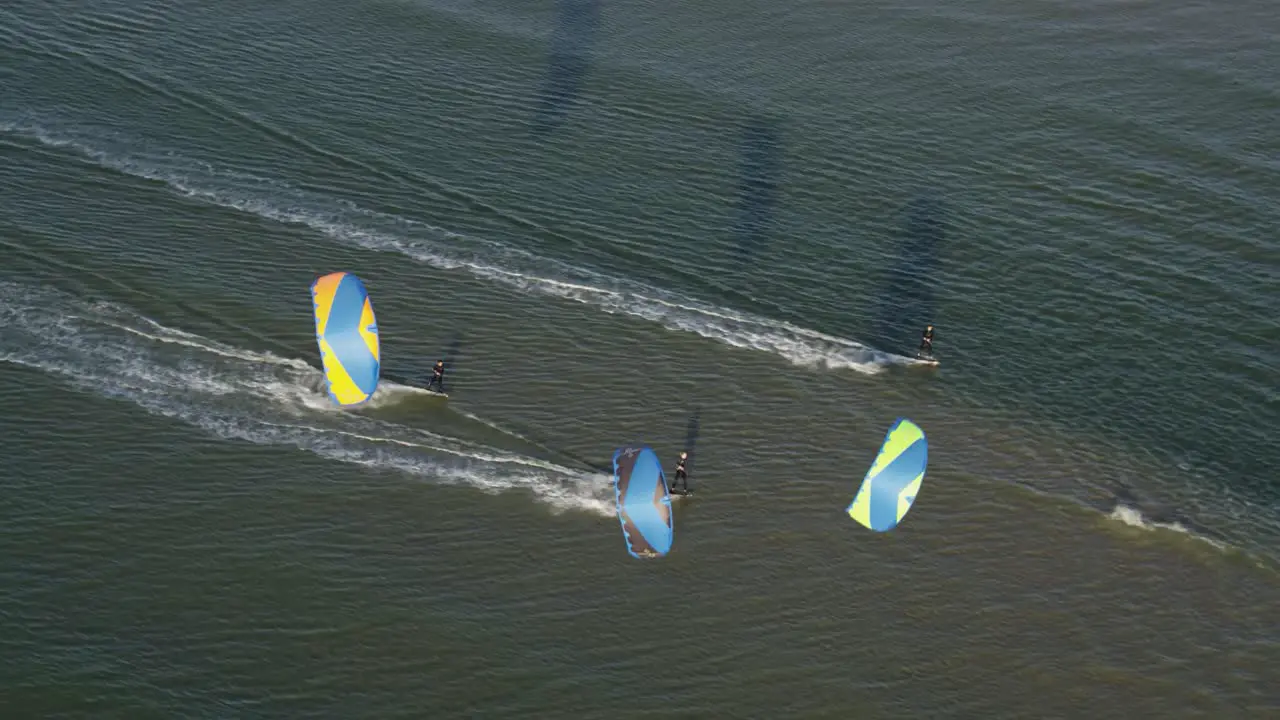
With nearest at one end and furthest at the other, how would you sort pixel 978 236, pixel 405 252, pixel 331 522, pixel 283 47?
1. pixel 331 522
2. pixel 405 252
3. pixel 978 236
4. pixel 283 47

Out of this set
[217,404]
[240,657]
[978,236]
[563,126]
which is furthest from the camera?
[563,126]

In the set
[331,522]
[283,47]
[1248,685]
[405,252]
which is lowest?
[1248,685]

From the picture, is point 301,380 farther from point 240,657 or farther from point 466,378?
point 240,657

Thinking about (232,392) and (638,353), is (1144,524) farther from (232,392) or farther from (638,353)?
(232,392)

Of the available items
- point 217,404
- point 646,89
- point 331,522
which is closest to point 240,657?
point 331,522

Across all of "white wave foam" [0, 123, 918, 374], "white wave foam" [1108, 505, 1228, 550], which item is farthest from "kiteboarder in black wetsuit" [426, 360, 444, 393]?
"white wave foam" [1108, 505, 1228, 550]

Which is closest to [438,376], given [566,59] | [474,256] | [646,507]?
Result: [474,256]

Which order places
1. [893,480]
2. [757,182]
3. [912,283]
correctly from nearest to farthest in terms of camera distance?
[893,480]
[912,283]
[757,182]
